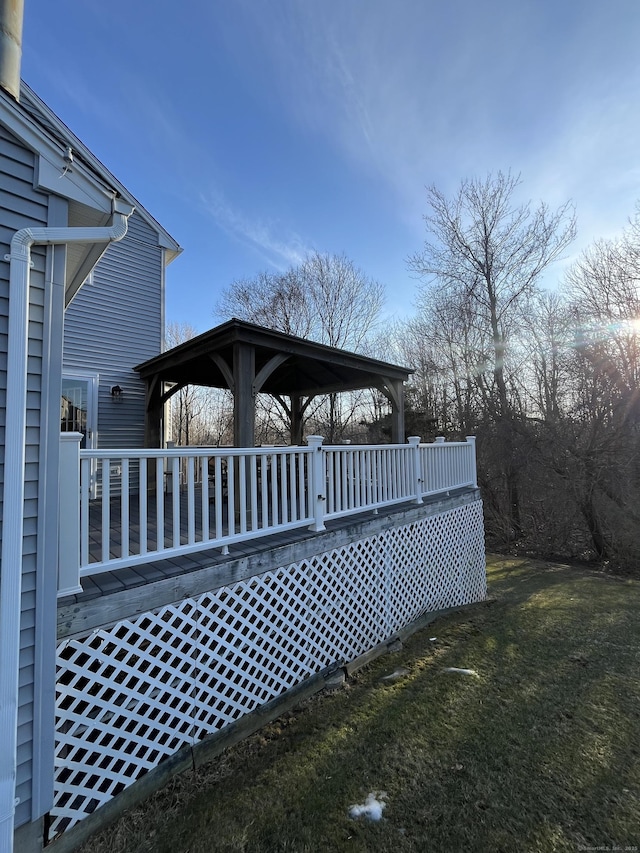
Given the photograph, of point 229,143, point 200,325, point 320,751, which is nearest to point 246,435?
point 320,751

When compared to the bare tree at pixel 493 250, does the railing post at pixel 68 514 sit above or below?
below

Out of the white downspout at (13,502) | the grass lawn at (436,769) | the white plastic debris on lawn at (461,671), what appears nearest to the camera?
the white downspout at (13,502)

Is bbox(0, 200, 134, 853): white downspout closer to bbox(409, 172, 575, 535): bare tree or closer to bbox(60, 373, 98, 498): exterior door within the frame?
bbox(60, 373, 98, 498): exterior door

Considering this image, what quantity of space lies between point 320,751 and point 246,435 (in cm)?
305

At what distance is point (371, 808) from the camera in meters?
2.25

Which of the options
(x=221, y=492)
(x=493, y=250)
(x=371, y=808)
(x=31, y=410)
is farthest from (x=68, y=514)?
(x=493, y=250)

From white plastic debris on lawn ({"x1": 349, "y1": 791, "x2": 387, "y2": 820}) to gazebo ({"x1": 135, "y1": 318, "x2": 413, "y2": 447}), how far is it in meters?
3.30

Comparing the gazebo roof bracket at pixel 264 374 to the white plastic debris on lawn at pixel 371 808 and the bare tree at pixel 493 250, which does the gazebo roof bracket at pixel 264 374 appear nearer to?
the white plastic debris on lawn at pixel 371 808

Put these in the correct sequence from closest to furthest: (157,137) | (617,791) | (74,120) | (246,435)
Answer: (617,791) → (246,435) → (74,120) → (157,137)

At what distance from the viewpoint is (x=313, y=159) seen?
11.2 meters

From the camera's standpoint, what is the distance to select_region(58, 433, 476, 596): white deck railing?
2.33m

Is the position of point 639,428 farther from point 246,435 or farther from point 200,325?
point 200,325

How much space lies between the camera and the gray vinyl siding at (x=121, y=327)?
6.81 m

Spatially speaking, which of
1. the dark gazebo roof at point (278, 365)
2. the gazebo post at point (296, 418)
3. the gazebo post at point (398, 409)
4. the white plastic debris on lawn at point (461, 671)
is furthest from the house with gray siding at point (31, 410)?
the gazebo post at point (296, 418)
